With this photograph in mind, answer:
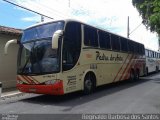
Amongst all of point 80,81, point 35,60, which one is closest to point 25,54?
point 35,60

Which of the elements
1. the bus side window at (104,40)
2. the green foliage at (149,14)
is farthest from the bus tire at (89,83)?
the green foliage at (149,14)

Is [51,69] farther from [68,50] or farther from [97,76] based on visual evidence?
[97,76]

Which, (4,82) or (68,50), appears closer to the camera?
(68,50)

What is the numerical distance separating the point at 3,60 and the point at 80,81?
694 centimetres

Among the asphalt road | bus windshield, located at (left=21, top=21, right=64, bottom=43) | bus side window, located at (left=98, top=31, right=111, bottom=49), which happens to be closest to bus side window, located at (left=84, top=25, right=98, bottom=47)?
bus side window, located at (left=98, top=31, right=111, bottom=49)

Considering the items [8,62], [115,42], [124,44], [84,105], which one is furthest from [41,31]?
[124,44]

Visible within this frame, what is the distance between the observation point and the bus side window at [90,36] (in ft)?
45.1

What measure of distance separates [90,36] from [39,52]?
314cm

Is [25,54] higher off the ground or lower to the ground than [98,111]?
higher

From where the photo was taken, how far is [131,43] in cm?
2183

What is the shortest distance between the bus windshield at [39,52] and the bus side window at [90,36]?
195 cm

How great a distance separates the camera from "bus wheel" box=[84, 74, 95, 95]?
45.3ft

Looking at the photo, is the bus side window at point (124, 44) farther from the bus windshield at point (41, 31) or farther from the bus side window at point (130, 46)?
the bus windshield at point (41, 31)

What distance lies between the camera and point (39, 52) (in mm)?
12039
